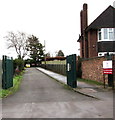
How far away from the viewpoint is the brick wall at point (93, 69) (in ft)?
48.7

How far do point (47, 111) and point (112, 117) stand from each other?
214 centimetres

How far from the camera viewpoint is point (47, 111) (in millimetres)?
6867

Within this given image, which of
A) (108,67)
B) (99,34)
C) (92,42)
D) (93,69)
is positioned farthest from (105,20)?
(108,67)

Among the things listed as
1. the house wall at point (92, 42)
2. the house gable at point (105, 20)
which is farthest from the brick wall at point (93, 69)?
the house gable at point (105, 20)

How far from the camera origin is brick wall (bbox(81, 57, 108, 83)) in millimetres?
14850

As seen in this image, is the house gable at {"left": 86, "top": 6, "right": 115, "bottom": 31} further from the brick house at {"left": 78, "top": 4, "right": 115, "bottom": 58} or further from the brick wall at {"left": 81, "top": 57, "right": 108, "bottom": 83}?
the brick wall at {"left": 81, "top": 57, "right": 108, "bottom": 83}

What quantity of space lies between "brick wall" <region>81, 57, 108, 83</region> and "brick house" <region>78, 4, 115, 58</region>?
7.35 metres

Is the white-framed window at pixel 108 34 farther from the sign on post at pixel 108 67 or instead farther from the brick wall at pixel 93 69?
the sign on post at pixel 108 67

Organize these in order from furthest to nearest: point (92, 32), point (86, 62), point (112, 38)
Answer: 1. point (92, 32)
2. point (112, 38)
3. point (86, 62)

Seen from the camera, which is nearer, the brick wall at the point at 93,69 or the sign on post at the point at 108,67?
the sign on post at the point at 108,67

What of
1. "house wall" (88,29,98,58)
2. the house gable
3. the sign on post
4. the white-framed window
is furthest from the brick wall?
the house gable

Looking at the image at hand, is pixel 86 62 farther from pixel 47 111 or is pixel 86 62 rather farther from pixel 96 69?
pixel 47 111

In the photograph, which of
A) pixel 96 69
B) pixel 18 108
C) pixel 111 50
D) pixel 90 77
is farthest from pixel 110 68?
pixel 111 50

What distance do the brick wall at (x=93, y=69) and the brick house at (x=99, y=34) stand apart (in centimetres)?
735
